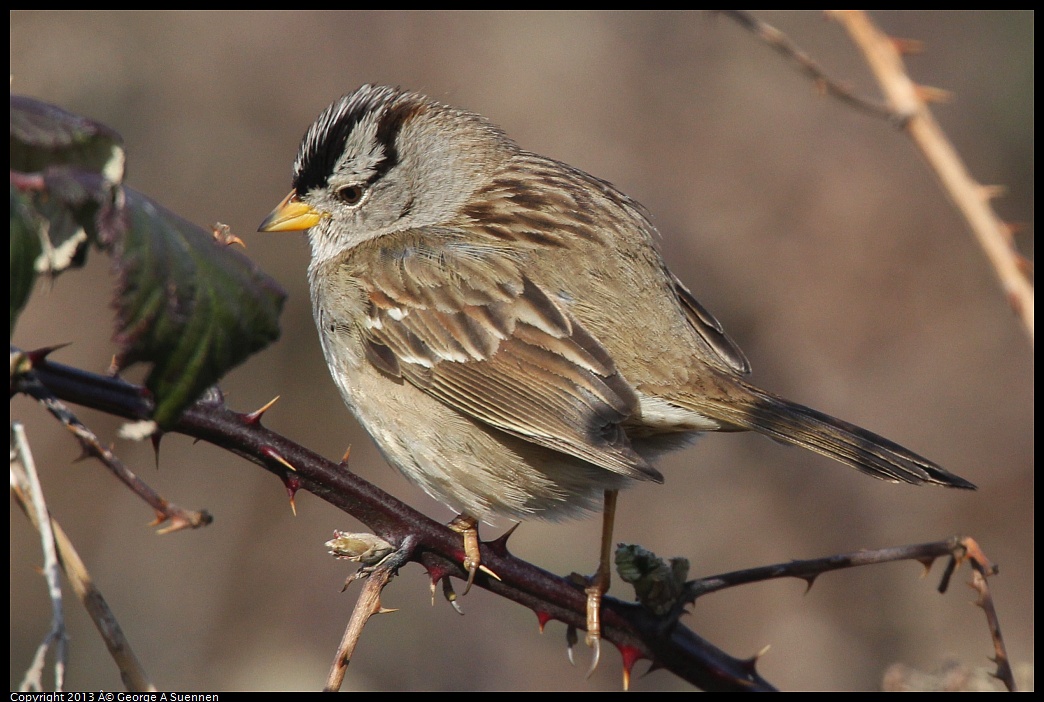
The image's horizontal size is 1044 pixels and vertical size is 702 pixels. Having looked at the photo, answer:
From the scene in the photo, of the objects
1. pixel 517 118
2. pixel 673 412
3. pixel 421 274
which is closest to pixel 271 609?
pixel 421 274

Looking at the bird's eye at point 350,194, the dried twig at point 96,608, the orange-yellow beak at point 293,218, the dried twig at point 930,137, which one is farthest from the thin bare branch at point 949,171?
the dried twig at point 96,608

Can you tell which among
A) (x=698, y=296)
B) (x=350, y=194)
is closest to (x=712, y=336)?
(x=350, y=194)

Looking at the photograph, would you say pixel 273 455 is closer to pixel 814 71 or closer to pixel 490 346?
pixel 490 346

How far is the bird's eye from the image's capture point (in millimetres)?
4238

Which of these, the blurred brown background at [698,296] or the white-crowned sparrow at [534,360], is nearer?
the white-crowned sparrow at [534,360]

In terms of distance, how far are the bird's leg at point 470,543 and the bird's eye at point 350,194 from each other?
1409 mm

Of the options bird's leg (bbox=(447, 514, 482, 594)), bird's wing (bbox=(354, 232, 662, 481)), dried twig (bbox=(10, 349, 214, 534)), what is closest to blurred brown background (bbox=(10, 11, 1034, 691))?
bird's leg (bbox=(447, 514, 482, 594))

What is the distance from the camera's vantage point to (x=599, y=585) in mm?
3371

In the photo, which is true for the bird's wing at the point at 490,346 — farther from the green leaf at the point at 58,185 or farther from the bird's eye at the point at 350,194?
the green leaf at the point at 58,185

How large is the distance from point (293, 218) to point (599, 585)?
1.96m

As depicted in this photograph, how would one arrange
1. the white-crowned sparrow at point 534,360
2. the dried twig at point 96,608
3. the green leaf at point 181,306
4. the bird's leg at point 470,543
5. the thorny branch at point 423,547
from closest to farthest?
the green leaf at point 181,306
the dried twig at point 96,608
the thorny branch at point 423,547
the bird's leg at point 470,543
the white-crowned sparrow at point 534,360

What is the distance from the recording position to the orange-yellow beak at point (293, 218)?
423 centimetres

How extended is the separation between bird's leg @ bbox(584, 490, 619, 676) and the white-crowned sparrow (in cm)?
1

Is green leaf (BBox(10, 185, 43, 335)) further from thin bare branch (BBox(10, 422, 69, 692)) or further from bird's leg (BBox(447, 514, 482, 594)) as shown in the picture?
bird's leg (BBox(447, 514, 482, 594))
